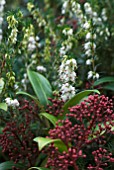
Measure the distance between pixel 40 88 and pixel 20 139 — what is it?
1.19ft

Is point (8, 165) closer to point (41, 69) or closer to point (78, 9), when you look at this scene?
point (41, 69)

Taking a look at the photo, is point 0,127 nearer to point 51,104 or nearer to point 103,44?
point 51,104

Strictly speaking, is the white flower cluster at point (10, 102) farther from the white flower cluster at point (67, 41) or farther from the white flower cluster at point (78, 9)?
the white flower cluster at point (78, 9)

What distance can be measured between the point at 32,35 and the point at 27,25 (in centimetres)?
26

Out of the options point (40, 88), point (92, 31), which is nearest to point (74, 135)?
point (40, 88)

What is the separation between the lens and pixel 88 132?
192 centimetres

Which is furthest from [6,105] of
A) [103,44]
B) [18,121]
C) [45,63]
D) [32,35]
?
[103,44]

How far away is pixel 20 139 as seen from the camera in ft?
7.70

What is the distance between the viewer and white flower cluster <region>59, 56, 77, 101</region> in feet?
7.35

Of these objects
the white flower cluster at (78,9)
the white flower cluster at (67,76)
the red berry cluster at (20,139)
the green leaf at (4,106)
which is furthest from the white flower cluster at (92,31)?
the green leaf at (4,106)

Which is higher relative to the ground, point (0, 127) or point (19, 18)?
point (19, 18)

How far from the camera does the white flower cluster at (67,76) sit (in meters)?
2.24

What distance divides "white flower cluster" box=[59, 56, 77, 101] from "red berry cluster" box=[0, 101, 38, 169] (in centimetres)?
22

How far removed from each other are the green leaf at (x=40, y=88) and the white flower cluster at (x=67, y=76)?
0.49 ft
